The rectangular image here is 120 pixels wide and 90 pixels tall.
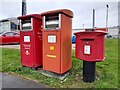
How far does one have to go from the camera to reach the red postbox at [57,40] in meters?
4.75

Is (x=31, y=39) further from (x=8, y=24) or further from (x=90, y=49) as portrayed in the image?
(x=8, y=24)

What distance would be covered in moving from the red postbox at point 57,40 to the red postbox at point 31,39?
20.0 inches

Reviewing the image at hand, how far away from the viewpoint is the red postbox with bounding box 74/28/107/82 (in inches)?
174

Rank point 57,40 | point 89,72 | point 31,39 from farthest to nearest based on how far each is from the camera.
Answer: point 31,39 → point 57,40 → point 89,72

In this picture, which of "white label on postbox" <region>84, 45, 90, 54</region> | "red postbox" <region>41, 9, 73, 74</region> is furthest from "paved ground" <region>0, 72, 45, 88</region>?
"white label on postbox" <region>84, 45, 90, 54</region>

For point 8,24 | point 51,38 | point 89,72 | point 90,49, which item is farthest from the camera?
point 8,24

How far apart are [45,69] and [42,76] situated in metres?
0.25

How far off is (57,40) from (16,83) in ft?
5.07

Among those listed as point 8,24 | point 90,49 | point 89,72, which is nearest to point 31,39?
point 90,49

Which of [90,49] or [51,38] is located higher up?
[51,38]

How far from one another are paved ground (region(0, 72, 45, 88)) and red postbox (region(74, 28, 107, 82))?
127 cm

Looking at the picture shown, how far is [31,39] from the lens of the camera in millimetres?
5539

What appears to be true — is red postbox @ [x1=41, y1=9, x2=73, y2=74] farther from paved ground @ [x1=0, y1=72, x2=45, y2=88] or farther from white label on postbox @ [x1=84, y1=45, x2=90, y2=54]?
paved ground @ [x1=0, y1=72, x2=45, y2=88]

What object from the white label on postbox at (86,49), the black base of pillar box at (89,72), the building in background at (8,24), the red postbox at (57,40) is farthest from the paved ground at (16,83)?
the building in background at (8,24)
